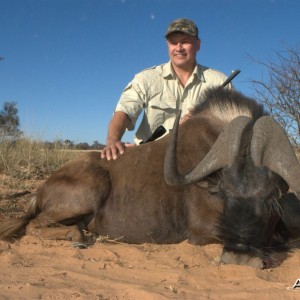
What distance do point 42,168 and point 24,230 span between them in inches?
191

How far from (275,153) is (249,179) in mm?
341

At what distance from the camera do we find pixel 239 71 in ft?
20.7

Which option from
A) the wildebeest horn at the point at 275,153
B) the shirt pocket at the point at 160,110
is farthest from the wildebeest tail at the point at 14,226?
the wildebeest horn at the point at 275,153

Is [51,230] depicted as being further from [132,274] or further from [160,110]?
[160,110]

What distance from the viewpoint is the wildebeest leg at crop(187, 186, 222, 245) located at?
4465 millimetres

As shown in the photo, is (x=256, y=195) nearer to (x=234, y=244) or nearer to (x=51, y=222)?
(x=234, y=244)

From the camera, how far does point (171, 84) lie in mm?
6637

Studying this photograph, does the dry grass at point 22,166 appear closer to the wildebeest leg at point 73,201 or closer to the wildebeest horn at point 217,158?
the wildebeest leg at point 73,201

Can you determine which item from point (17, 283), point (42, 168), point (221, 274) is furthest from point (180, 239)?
point (42, 168)

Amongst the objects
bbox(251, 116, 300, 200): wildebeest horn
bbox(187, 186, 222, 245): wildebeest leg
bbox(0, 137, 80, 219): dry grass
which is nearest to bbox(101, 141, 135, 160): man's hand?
bbox(187, 186, 222, 245): wildebeest leg

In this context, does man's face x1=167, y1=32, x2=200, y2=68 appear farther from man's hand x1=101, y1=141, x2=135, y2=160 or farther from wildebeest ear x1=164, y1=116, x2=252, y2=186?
wildebeest ear x1=164, y1=116, x2=252, y2=186

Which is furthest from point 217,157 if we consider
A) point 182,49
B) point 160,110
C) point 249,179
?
point 182,49

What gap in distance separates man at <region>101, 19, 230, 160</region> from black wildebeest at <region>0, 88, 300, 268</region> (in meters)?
1.42

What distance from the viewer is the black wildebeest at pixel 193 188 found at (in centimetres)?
373
